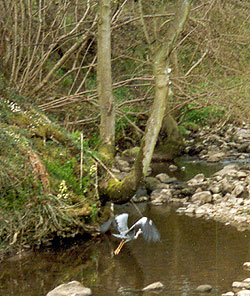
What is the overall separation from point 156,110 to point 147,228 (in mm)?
2123

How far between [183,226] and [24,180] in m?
2.88

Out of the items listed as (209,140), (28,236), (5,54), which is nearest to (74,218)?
(28,236)

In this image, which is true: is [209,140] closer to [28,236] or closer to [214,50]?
[214,50]

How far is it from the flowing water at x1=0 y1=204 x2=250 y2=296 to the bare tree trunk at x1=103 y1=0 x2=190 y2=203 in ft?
2.87

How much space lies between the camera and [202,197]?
37.7 ft

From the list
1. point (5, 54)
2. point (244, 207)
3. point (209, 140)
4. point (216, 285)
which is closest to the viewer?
point (216, 285)

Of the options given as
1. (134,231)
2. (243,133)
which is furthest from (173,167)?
(134,231)

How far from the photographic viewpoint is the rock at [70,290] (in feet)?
22.0

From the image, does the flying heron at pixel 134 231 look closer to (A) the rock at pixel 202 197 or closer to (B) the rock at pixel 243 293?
(B) the rock at pixel 243 293

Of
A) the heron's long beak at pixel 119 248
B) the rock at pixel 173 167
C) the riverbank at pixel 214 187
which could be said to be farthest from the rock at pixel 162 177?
the heron's long beak at pixel 119 248

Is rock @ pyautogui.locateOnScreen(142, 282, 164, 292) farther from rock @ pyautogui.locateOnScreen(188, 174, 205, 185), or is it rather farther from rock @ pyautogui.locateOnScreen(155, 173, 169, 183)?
rock @ pyautogui.locateOnScreen(155, 173, 169, 183)

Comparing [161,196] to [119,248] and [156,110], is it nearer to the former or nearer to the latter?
[156,110]

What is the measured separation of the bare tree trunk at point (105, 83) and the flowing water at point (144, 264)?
7.19 feet

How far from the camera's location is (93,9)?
14070mm
